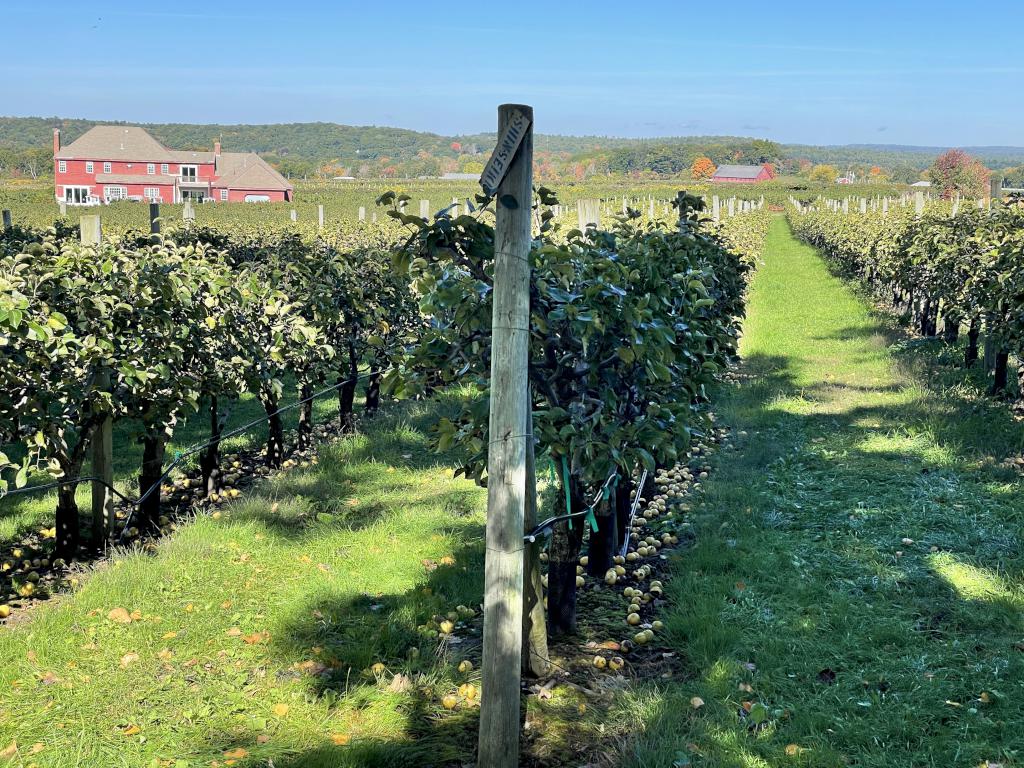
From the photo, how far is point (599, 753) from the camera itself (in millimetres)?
3719

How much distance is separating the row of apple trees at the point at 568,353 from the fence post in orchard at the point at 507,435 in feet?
1.43

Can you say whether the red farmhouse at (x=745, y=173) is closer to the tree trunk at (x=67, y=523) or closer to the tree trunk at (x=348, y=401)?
the tree trunk at (x=348, y=401)

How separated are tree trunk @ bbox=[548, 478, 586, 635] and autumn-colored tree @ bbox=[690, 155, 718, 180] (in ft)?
461

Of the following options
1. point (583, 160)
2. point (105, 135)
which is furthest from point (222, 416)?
point (583, 160)

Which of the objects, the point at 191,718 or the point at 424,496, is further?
the point at 424,496

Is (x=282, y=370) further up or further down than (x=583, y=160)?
further down

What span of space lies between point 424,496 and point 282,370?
5.52 ft

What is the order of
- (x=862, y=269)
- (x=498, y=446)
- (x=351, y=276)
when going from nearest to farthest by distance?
1. (x=498, y=446)
2. (x=351, y=276)
3. (x=862, y=269)

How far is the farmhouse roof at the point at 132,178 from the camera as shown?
84.1 metres

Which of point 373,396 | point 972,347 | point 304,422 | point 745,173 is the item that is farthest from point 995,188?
point 745,173

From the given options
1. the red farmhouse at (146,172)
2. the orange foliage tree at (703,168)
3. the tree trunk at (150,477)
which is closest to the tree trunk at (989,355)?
the tree trunk at (150,477)

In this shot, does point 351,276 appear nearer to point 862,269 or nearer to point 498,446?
point 498,446

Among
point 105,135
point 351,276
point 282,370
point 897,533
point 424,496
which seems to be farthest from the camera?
point 105,135

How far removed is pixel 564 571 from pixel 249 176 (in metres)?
89.4
